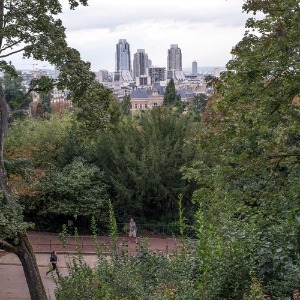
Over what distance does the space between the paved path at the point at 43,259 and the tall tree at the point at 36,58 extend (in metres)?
2.62

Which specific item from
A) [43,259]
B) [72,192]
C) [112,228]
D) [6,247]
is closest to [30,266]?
→ [6,247]

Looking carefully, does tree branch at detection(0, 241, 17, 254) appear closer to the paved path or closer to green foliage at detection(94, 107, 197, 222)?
the paved path

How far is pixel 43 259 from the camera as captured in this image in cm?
1873

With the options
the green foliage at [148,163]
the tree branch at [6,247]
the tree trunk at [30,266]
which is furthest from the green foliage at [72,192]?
the tree branch at [6,247]

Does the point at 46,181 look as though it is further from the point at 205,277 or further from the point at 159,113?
the point at 205,277

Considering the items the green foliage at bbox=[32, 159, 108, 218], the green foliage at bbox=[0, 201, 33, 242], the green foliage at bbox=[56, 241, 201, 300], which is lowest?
the green foliage at bbox=[32, 159, 108, 218]

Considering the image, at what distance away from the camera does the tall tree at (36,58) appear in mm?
10414

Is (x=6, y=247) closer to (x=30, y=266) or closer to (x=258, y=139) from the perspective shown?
(x=30, y=266)

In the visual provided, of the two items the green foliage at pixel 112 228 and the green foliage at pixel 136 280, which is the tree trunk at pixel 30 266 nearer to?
the green foliage at pixel 136 280

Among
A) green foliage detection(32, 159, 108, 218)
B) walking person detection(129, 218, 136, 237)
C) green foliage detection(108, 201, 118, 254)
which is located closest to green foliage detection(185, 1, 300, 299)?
green foliage detection(108, 201, 118, 254)

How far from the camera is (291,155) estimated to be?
951 centimetres

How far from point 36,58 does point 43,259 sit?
10.4m

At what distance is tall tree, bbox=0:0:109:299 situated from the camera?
10414 mm

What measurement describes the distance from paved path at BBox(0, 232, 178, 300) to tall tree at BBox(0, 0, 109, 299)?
2.62 meters
